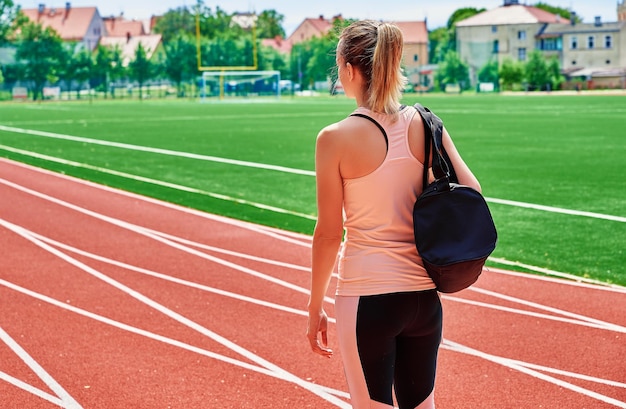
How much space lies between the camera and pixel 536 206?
521 inches

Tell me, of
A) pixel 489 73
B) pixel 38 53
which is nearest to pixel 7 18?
pixel 38 53

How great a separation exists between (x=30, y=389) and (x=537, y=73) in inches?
3627

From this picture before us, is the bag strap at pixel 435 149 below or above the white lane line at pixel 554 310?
above

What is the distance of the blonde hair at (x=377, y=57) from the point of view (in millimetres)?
3109

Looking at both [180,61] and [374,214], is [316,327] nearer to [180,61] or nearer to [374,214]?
[374,214]

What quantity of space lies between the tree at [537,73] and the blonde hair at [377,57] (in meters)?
93.0

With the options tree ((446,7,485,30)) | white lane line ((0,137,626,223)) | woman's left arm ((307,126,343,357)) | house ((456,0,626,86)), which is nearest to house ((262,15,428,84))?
tree ((446,7,485,30))

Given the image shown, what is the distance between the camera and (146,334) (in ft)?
22.6

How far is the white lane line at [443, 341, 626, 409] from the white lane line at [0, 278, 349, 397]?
1.13 m

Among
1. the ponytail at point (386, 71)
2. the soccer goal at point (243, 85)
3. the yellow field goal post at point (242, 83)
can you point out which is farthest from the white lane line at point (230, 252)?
the soccer goal at point (243, 85)

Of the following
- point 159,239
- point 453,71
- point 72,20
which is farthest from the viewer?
point 72,20

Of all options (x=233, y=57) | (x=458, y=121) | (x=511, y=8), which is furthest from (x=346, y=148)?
(x=511, y=8)

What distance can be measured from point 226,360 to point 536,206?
7.94m

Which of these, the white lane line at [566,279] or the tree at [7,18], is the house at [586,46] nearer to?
the tree at [7,18]
